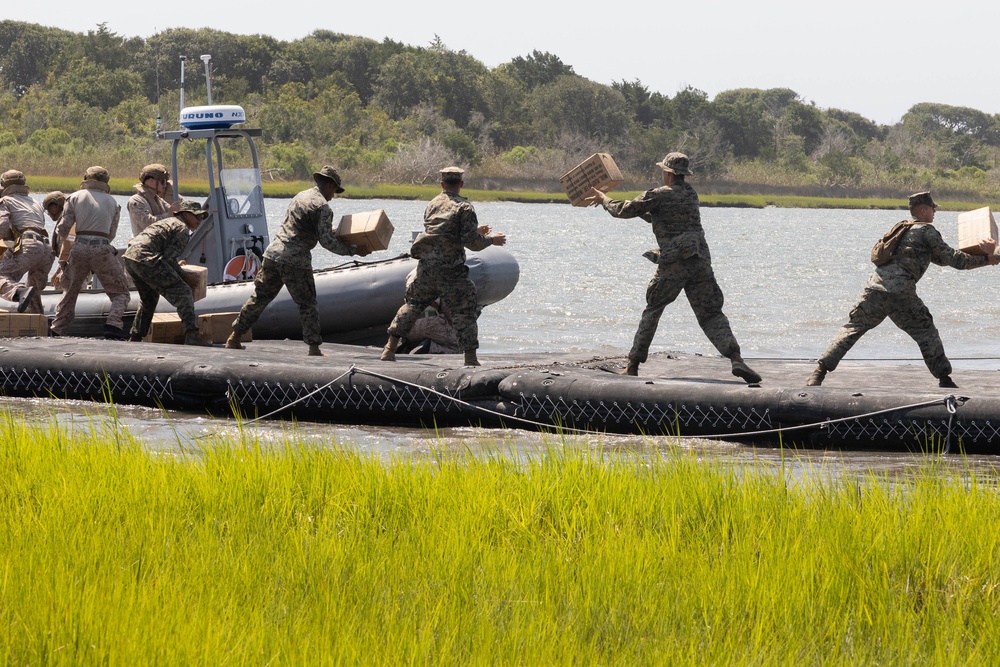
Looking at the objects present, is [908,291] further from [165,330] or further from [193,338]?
[165,330]

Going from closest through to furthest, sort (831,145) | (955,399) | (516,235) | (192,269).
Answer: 1. (955,399)
2. (192,269)
3. (516,235)
4. (831,145)

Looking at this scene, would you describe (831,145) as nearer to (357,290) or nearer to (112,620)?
(357,290)

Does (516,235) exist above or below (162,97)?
below

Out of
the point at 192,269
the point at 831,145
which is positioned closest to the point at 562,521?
the point at 192,269

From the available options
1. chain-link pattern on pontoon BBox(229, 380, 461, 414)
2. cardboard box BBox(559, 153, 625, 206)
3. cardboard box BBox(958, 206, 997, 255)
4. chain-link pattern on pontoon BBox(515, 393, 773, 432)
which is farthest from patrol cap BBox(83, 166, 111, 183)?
cardboard box BBox(958, 206, 997, 255)

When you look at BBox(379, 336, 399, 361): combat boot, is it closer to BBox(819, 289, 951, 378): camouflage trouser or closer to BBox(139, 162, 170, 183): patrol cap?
BBox(139, 162, 170, 183): patrol cap

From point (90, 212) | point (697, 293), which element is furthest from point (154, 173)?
point (697, 293)

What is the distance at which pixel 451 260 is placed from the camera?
9.62 metres

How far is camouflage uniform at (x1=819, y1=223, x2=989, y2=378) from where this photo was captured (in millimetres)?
8500

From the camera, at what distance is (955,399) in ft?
25.1

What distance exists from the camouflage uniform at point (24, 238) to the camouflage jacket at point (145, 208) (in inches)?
46.9

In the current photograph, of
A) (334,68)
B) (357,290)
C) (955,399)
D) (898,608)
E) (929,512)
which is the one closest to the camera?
(898,608)

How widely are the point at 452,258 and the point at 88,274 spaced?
342cm

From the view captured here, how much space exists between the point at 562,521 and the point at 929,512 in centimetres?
126
